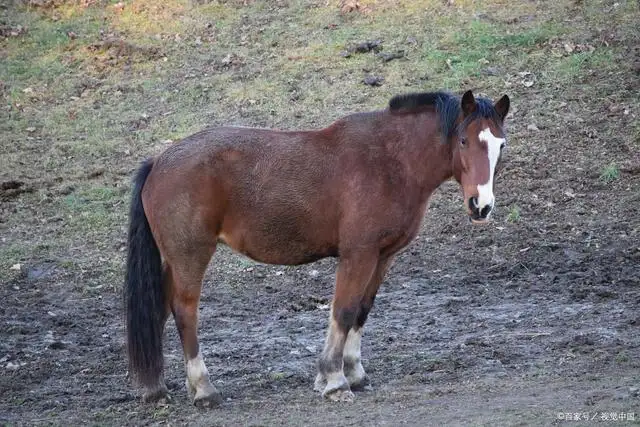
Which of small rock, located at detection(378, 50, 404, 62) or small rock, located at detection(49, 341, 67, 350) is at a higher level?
small rock, located at detection(378, 50, 404, 62)

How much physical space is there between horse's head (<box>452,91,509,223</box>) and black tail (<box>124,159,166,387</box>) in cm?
213

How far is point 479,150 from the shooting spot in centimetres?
655

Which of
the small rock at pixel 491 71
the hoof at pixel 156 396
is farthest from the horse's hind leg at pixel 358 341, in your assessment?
the small rock at pixel 491 71

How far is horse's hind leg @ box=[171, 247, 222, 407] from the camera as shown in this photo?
6703 mm

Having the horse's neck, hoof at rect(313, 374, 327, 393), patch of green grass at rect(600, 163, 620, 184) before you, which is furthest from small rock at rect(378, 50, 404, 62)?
hoof at rect(313, 374, 327, 393)

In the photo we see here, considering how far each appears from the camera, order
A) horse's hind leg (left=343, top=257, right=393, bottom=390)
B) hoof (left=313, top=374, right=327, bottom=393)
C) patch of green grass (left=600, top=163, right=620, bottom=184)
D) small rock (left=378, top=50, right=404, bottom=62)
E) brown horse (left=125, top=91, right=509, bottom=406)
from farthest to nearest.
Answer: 1. small rock (left=378, top=50, right=404, bottom=62)
2. patch of green grass (left=600, top=163, right=620, bottom=184)
3. horse's hind leg (left=343, top=257, right=393, bottom=390)
4. hoof (left=313, top=374, right=327, bottom=393)
5. brown horse (left=125, top=91, right=509, bottom=406)

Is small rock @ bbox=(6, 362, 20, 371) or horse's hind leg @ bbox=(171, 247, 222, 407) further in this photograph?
small rock @ bbox=(6, 362, 20, 371)

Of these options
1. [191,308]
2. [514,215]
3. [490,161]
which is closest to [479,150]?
[490,161]

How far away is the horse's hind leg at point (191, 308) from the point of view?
670cm

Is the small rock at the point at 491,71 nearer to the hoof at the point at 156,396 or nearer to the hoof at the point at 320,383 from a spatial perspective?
the hoof at the point at 320,383

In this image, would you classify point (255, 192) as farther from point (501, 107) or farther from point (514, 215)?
point (514, 215)

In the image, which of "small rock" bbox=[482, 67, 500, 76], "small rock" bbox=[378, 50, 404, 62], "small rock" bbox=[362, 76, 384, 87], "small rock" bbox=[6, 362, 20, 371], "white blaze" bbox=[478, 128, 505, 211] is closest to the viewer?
"white blaze" bbox=[478, 128, 505, 211]

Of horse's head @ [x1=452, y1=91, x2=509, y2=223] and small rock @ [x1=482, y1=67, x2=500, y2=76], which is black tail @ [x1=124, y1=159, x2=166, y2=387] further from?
small rock @ [x1=482, y1=67, x2=500, y2=76]

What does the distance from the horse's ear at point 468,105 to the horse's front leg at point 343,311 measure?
3.59 ft
